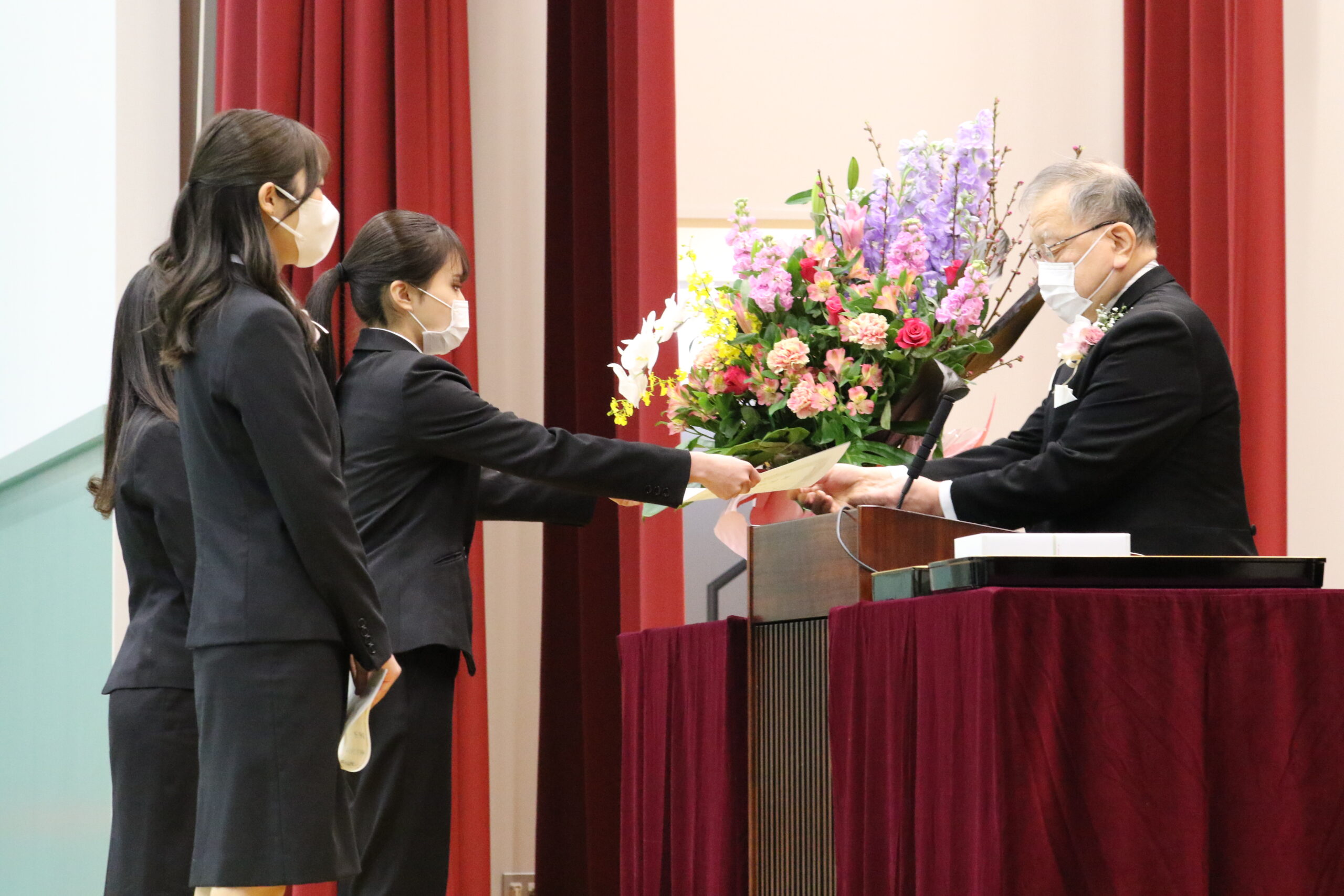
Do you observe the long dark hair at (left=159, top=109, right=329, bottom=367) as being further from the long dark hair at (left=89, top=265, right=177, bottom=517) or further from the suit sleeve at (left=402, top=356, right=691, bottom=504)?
the suit sleeve at (left=402, top=356, right=691, bottom=504)

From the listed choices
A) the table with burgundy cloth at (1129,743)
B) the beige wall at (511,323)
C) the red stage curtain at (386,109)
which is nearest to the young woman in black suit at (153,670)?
the table with burgundy cloth at (1129,743)

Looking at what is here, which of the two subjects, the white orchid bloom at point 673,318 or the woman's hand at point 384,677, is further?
the white orchid bloom at point 673,318

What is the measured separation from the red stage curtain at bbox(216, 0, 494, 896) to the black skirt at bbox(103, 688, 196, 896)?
1.71 m

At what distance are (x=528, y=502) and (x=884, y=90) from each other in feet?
7.42

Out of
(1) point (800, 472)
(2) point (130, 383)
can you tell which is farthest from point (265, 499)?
(1) point (800, 472)

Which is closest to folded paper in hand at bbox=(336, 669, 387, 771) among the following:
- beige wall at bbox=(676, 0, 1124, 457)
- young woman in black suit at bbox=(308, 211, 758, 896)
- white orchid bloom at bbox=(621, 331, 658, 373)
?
young woman in black suit at bbox=(308, 211, 758, 896)

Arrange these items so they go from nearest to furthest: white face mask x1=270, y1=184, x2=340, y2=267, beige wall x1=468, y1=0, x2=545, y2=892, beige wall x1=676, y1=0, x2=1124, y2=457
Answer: white face mask x1=270, y1=184, x2=340, y2=267
beige wall x1=468, y1=0, x2=545, y2=892
beige wall x1=676, y1=0, x2=1124, y2=457

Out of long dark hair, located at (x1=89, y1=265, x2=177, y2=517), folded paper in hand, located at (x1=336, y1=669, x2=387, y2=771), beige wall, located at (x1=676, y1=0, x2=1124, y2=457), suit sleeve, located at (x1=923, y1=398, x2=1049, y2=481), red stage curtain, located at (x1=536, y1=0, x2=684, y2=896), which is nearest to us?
folded paper in hand, located at (x1=336, y1=669, x2=387, y2=771)

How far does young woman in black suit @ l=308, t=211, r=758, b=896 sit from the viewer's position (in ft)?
6.41

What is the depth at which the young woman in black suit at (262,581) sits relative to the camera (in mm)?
1510

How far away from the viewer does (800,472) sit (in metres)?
1.87

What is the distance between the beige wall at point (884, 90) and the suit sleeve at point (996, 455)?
4.84 ft

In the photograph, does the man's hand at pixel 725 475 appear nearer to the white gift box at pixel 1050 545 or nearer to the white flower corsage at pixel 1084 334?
the white flower corsage at pixel 1084 334

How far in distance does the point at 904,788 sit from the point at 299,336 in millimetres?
877
